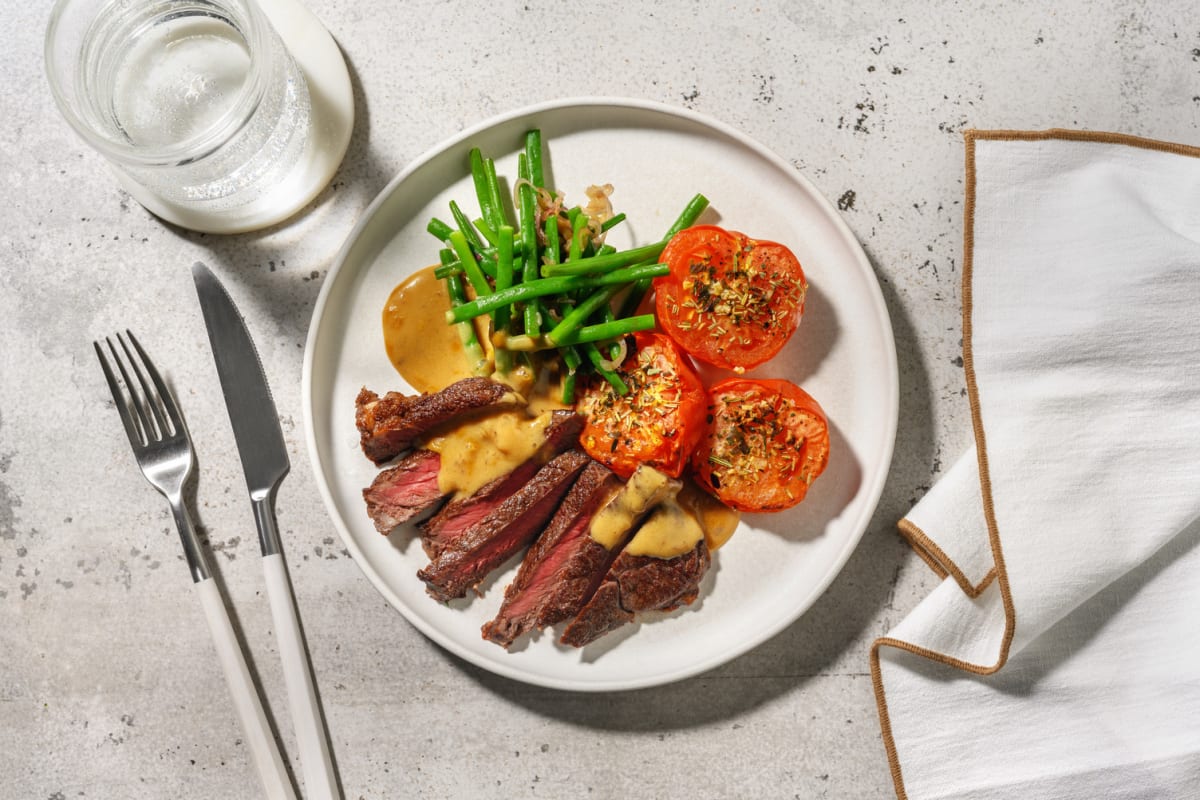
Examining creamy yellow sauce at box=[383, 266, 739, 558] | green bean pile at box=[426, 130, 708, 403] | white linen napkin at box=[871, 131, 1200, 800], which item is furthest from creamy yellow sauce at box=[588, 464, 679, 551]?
white linen napkin at box=[871, 131, 1200, 800]

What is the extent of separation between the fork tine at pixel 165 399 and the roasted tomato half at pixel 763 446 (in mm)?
1382

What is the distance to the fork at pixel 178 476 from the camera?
7.11 feet

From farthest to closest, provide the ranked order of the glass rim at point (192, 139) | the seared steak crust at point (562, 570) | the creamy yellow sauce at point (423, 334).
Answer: the creamy yellow sauce at point (423, 334) < the seared steak crust at point (562, 570) < the glass rim at point (192, 139)

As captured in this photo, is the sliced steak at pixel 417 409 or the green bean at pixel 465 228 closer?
the sliced steak at pixel 417 409

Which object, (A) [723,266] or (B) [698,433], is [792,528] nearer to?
(B) [698,433]

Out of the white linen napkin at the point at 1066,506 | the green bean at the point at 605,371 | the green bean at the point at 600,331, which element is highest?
the green bean at the point at 600,331

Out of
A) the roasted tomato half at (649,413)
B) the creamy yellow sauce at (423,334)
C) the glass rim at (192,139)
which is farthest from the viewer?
the creamy yellow sauce at (423,334)

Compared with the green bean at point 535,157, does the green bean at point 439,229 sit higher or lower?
lower

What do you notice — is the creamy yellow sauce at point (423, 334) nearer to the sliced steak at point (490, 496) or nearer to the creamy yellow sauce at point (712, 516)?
the sliced steak at point (490, 496)

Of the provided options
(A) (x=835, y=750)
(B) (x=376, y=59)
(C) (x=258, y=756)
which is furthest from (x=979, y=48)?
(C) (x=258, y=756)

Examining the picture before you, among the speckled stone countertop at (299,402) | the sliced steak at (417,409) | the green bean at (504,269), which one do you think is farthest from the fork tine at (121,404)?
the green bean at (504,269)

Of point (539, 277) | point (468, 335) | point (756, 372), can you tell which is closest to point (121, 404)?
point (468, 335)

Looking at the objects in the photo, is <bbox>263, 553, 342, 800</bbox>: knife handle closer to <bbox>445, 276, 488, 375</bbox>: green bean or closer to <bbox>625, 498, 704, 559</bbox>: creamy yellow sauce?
<bbox>445, 276, 488, 375</bbox>: green bean

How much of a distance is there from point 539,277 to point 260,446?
87 centimetres
